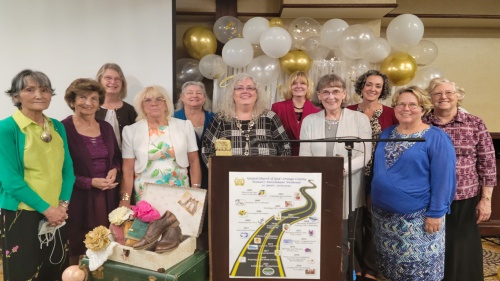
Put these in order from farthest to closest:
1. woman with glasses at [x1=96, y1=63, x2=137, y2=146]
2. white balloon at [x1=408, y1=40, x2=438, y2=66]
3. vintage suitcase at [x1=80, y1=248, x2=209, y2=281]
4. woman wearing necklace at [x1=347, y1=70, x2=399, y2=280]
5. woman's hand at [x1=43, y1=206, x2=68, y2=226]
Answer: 1. white balloon at [x1=408, y1=40, x2=438, y2=66]
2. woman with glasses at [x1=96, y1=63, x2=137, y2=146]
3. woman wearing necklace at [x1=347, y1=70, x2=399, y2=280]
4. woman's hand at [x1=43, y1=206, x2=68, y2=226]
5. vintage suitcase at [x1=80, y1=248, x2=209, y2=281]

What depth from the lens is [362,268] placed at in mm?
2686

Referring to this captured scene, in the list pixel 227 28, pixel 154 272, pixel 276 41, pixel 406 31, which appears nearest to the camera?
pixel 154 272

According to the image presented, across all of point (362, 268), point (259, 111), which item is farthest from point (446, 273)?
point (259, 111)

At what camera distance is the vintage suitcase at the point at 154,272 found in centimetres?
134

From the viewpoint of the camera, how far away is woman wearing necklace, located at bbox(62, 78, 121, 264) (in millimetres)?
2117

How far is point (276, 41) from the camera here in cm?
371

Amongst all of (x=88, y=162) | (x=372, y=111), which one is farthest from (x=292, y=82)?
(x=88, y=162)

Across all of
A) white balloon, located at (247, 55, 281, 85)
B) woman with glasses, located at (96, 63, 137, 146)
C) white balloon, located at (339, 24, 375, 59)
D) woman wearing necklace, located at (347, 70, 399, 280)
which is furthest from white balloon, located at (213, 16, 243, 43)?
woman wearing necklace, located at (347, 70, 399, 280)

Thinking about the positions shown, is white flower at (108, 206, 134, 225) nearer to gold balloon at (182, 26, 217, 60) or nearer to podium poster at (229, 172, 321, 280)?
podium poster at (229, 172, 321, 280)

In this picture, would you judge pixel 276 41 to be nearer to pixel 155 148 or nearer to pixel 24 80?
pixel 155 148

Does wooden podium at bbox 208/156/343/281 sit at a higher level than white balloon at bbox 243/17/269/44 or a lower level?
lower

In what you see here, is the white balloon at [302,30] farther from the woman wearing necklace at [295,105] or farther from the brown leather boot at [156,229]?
the brown leather boot at [156,229]

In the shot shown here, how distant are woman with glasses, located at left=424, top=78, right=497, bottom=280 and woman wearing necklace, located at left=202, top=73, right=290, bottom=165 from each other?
0.97 m

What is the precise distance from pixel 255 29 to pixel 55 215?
2.87m
